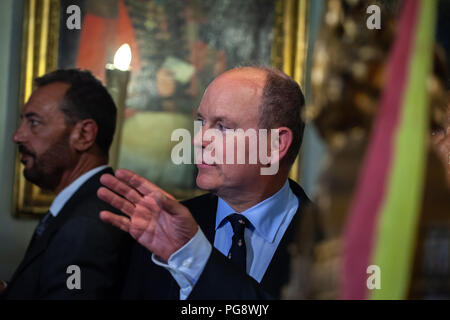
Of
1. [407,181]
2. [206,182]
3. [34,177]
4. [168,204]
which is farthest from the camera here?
[34,177]

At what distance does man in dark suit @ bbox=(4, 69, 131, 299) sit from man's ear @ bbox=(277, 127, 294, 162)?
0.29m

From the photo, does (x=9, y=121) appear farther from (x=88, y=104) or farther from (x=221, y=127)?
(x=221, y=127)

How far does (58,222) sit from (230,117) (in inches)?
12.7

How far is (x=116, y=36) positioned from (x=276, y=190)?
78cm

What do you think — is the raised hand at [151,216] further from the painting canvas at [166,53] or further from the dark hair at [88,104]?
the painting canvas at [166,53]

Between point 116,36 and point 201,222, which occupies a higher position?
point 116,36

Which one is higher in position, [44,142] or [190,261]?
[44,142]

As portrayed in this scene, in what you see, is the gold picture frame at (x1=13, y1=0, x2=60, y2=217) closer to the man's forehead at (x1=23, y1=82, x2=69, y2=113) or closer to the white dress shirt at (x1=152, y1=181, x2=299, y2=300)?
the man's forehead at (x1=23, y1=82, x2=69, y2=113)

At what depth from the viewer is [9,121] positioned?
1.30 meters

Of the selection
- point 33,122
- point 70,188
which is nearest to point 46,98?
point 33,122

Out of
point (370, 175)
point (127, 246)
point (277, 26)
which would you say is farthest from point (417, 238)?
point (277, 26)

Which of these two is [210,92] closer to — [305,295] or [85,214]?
[85,214]
